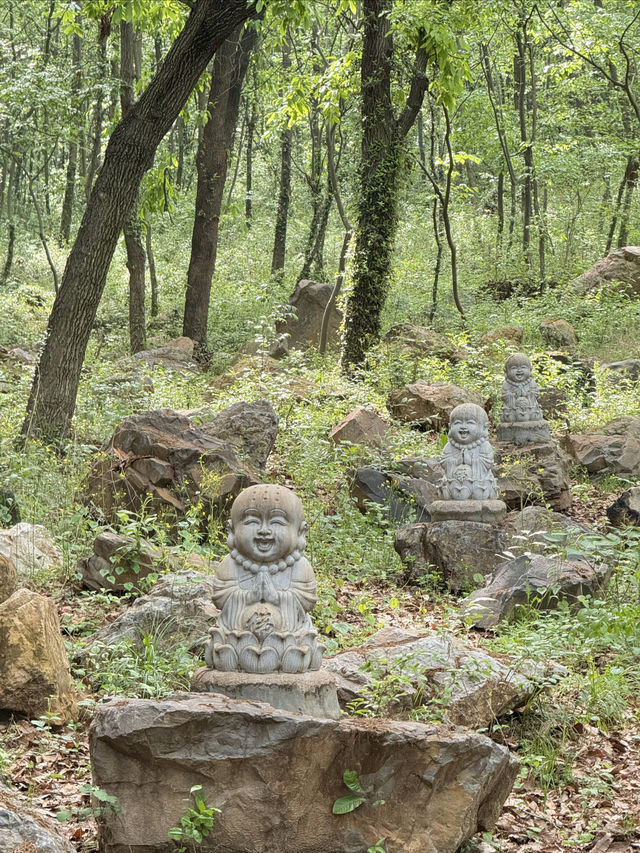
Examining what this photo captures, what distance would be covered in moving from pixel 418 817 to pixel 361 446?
737 centimetres

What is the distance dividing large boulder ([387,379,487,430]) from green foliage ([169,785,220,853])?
9492 mm

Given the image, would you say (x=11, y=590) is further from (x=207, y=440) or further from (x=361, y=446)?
(x=361, y=446)

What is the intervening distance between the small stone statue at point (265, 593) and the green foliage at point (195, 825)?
739 millimetres

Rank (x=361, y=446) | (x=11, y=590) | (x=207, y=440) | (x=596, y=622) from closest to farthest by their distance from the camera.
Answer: (x=11, y=590) < (x=596, y=622) < (x=207, y=440) < (x=361, y=446)

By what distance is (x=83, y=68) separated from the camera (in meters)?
14.3

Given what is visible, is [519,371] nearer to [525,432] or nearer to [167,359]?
[525,432]

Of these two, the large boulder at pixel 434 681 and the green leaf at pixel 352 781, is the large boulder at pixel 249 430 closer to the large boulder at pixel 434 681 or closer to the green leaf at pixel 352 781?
the large boulder at pixel 434 681

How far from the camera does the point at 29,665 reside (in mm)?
5105

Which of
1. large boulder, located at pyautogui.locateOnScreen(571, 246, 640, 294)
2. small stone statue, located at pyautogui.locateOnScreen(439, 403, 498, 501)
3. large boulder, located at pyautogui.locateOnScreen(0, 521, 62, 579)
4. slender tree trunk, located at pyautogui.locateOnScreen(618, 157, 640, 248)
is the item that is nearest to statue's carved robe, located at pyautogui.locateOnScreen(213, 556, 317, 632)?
large boulder, located at pyautogui.locateOnScreen(0, 521, 62, 579)

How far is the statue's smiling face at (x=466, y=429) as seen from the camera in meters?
9.21

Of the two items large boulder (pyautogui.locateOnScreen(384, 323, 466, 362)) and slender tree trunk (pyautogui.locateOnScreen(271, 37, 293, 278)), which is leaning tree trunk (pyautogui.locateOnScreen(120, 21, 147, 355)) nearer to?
large boulder (pyautogui.locateOnScreen(384, 323, 466, 362))

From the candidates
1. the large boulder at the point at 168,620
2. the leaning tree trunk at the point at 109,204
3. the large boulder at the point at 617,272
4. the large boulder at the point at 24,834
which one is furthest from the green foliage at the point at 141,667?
the large boulder at the point at 617,272

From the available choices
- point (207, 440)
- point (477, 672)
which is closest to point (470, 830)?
point (477, 672)

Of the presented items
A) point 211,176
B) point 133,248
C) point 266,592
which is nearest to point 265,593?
point 266,592
